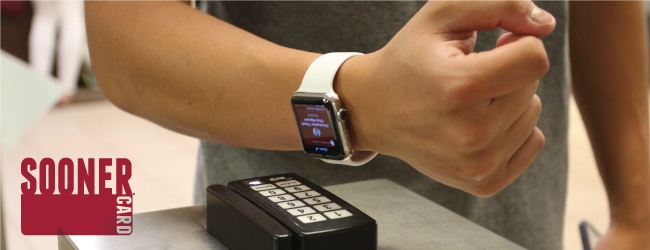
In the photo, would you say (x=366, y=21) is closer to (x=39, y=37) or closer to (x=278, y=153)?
(x=278, y=153)

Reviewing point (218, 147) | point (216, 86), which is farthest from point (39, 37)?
point (216, 86)

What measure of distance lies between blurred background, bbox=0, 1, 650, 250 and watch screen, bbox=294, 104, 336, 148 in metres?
1.01

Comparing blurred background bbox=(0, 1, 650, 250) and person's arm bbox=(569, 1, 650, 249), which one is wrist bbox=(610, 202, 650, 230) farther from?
blurred background bbox=(0, 1, 650, 250)

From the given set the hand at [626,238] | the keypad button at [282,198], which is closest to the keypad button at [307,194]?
the keypad button at [282,198]

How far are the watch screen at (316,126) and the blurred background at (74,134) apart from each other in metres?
1.01

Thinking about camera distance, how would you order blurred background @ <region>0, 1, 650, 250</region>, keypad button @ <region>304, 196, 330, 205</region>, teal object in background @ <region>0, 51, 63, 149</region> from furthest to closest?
1. blurred background @ <region>0, 1, 650, 250</region>
2. teal object in background @ <region>0, 51, 63, 149</region>
3. keypad button @ <region>304, 196, 330, 205</region>

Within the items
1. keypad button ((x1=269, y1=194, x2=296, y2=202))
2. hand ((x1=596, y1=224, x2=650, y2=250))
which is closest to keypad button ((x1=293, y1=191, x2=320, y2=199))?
keypad button ((x1=269, y1=194, x2=296, y2=202))

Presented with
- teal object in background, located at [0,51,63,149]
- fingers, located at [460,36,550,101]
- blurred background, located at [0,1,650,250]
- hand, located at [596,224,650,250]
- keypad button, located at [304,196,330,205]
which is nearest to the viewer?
fingers, located at [460,36,550,101]

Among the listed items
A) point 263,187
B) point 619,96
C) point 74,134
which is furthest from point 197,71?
point 74,134

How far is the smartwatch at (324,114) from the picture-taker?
1.58ft

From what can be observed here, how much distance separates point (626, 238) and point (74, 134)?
3.25 metres

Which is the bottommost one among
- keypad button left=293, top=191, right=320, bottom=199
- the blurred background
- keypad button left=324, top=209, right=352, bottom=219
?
the blurred background

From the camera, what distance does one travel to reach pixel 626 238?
2.56 feet

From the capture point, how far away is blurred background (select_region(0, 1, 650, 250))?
2.06m
